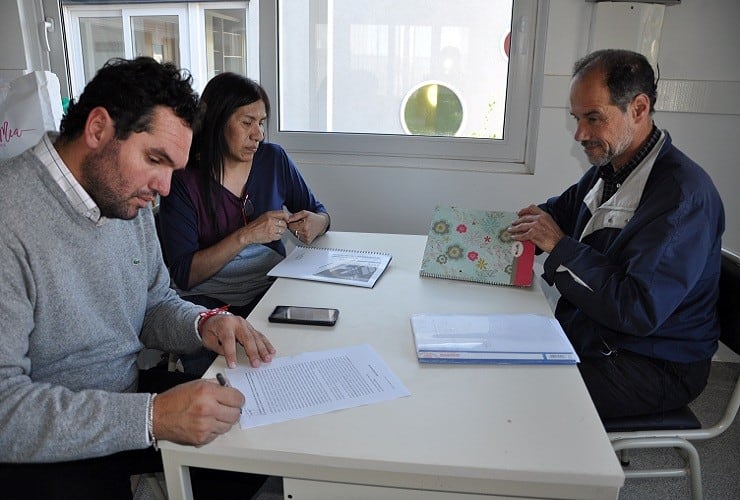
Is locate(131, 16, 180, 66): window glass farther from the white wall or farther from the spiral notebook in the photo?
the spiral notebook

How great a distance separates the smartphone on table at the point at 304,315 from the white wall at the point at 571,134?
139 cm

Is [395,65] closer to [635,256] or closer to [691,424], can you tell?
[635,256]

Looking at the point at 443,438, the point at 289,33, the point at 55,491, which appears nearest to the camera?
the point at 443,438

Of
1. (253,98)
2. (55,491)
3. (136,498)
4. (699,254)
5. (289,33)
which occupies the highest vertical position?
(289,33)

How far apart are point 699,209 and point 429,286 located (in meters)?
0.66

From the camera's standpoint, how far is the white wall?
88.4 inches

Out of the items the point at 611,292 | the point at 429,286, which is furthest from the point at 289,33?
the point at 611,292

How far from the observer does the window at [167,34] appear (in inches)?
109

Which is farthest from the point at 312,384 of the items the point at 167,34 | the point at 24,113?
the point at 167,34

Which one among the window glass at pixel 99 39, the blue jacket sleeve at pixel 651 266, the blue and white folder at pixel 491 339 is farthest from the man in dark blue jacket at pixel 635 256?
the window glass at pixel 99 39

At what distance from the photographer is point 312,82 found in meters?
2.68

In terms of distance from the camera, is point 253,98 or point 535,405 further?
point 253,98

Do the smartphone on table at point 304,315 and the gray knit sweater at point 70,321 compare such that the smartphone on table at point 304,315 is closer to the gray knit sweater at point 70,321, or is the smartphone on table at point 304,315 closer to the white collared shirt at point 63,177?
the gray knit sweater at point 70,321

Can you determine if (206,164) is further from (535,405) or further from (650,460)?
(650,460)
